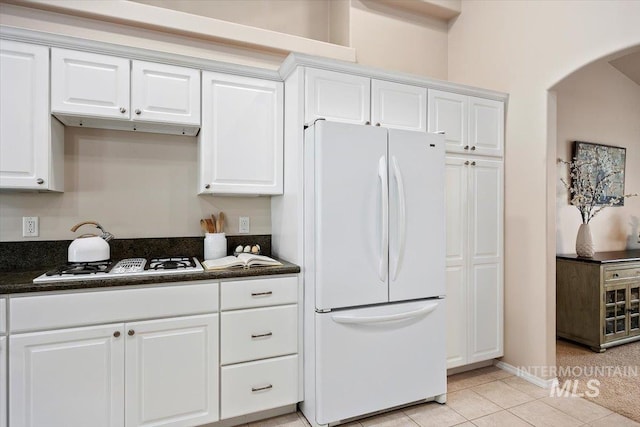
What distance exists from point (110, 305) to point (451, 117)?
255 centimetres

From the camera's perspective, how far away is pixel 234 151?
7.99ft

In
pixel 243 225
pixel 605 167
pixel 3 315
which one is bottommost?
pixel 3 315

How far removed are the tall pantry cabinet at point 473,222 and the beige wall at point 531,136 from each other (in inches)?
3.6

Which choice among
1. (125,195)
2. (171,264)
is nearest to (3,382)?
(171,264)

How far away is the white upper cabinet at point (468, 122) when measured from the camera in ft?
9.06

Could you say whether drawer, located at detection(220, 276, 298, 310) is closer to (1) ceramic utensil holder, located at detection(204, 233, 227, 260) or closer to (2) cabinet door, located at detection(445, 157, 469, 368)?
(1) ceramic utensil holder, located at detection(204, 233, 227, 260)

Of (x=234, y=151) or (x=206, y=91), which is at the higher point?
(x=206, y=91)

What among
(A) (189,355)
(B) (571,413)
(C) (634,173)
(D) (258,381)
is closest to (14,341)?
(A) (189,355)

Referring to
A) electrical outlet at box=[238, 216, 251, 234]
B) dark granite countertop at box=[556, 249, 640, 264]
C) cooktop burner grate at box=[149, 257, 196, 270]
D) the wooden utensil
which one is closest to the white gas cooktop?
cooktop burner grate at box=[149, 257, 196, 270]

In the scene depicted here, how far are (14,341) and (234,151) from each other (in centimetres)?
150

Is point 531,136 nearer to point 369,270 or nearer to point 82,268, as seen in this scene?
point 369,270

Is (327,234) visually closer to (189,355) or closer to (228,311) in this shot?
(228,311)

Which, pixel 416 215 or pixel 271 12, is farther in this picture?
pixel 271 12
